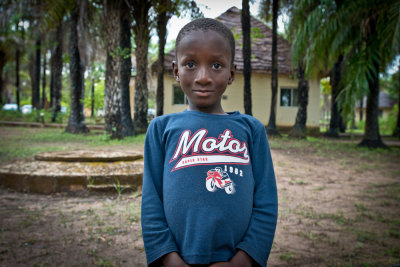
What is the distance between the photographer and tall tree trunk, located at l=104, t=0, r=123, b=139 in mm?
8258

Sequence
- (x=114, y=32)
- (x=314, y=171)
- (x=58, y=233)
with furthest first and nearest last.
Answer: (x=114, y=32) < (x=314, y=171) < (x=58, y=233)

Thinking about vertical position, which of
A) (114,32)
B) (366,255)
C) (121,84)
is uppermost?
(114,32)

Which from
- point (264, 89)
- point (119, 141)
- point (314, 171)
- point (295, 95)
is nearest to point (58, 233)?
point (314, 171)

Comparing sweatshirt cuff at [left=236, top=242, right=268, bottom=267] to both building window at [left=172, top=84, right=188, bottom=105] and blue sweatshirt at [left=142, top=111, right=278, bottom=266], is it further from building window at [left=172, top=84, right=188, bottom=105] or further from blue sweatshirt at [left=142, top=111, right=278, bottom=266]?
building window at [left=172, top=84, right=188, bottom=105]

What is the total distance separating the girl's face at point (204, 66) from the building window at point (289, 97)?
553 inches

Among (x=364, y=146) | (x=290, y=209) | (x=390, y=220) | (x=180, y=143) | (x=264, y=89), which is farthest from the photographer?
(x=264, y=89)

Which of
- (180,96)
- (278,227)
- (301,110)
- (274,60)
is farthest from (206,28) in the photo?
(301,110)

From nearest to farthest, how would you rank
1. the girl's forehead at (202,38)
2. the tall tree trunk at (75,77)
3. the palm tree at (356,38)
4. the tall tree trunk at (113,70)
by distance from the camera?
the girl's forehead at (202,38) → the tall tree trunk at (113,70) → the palm tree at (356,38) → the tall tree trunk at (75,77)

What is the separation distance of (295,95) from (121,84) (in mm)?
9224

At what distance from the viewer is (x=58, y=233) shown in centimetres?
266

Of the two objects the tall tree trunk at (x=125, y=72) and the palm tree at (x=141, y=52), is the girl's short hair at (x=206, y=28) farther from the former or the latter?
the palm tree at (x=141, y=52)

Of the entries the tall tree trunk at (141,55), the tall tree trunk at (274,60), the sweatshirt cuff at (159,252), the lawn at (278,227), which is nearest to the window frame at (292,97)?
the tall tree trunk at (274,60)

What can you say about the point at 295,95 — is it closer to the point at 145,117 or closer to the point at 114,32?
the point at 145,117

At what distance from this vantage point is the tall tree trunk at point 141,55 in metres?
8.66
